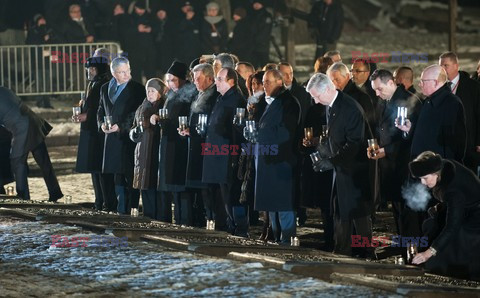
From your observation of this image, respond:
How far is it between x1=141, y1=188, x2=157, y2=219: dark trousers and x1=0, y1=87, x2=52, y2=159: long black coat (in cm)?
171

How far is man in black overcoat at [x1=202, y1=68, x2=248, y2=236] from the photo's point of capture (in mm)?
14578

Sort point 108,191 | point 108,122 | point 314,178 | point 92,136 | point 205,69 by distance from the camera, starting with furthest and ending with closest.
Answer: point 92,136 → point 108,191 → point 108,122 → point 205,69 → point 314,178

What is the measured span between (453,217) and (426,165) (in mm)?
463

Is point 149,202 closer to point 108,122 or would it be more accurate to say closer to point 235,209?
point 108,122

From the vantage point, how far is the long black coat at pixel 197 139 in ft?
48.7

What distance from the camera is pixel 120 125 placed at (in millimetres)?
16281

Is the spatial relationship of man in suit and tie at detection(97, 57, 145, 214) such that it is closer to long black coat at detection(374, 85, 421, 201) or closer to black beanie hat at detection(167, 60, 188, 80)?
black beanie hat at detection(167, 60, 188, 80)

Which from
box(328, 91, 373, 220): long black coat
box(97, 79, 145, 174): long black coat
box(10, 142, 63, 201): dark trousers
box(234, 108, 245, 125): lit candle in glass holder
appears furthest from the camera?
box(10, 142, 63, 201): dark trousers

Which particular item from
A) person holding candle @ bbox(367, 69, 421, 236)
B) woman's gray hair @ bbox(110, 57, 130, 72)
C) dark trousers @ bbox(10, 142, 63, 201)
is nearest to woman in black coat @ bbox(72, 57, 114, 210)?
dark trousers @ bbox(10, 142, 63, 201)

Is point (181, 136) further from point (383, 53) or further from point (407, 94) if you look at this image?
point (383, 53)

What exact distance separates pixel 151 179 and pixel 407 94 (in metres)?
3.13

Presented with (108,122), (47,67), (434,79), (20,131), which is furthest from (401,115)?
(47,67)

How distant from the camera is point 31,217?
45.4ft

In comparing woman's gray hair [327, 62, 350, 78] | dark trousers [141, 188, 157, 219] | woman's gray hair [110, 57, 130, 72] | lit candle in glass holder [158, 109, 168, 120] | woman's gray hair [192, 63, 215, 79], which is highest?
woman's gray hair [110, 57, 130, 72]
